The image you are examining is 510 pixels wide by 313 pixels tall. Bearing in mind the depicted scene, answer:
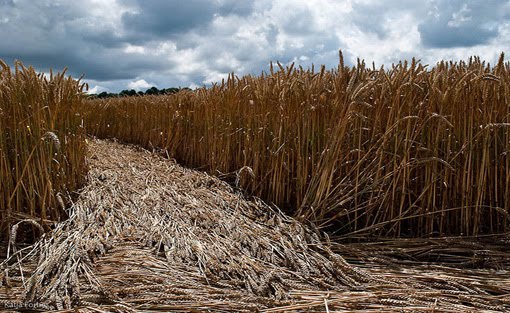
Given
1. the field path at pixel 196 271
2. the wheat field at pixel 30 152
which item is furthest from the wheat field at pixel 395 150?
the wheat field at pixel 30 152

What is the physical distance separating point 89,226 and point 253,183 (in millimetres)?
1267

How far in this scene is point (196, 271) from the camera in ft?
6.29

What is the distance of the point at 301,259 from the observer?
2.09 m

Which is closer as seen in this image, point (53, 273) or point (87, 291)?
point (87, 291)

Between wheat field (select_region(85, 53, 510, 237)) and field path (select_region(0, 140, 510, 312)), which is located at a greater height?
wheat field (select_region(85, 53, 510, 237))

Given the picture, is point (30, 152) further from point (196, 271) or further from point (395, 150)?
point (395, 150)

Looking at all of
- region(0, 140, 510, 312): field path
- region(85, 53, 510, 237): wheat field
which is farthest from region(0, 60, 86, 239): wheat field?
region(85, 53, 510, 237): wheat field

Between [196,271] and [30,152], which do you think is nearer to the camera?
[196,271]

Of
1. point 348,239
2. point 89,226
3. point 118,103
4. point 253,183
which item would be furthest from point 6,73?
point 118,103

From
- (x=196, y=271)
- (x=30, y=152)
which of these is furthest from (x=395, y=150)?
(x=30, y=152)

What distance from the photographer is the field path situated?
165cm

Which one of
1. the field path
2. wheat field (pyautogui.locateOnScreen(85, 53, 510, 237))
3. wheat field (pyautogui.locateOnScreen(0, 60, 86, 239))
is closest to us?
the field path

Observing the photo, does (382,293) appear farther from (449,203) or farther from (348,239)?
(449,203)

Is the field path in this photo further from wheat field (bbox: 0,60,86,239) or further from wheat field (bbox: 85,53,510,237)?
wheat field (bbox: 85,53,510,237)
